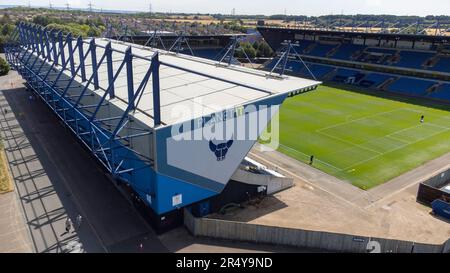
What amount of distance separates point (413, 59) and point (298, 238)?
217 ft

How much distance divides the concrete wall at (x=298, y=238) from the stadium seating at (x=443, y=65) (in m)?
58.6

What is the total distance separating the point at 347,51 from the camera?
8531cm

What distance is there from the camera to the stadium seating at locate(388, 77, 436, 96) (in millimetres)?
67938

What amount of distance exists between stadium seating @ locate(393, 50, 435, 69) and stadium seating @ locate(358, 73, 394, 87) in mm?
3480

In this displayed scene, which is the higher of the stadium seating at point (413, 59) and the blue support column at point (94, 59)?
the blue support column at point (94, 59)

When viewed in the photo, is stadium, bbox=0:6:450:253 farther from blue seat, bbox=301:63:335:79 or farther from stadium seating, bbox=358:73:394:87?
blue seat, bbox=301:63:335:79

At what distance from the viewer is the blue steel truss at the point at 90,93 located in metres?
22.4

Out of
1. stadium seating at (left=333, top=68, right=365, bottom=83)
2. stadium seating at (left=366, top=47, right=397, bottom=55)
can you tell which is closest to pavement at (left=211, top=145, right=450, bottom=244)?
stadium seating at (left=333, top=68, right=365, bottom=83)

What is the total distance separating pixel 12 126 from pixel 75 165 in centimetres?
1582

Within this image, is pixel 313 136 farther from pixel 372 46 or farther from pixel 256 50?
pixel 256 50
